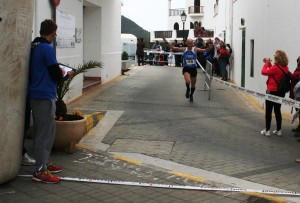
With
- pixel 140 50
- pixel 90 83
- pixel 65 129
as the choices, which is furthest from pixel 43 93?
pixel 140 50

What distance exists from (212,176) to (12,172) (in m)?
2.64

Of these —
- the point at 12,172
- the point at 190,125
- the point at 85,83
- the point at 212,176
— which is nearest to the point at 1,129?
the point at 12,172

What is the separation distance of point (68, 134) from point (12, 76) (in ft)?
6.02

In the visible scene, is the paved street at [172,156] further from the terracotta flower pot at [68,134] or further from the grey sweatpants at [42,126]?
the grey sweatpants at [42,126]

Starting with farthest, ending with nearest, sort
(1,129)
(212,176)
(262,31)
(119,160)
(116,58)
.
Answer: (116,58), (262,31), (119,160), (212,176), (1,129)

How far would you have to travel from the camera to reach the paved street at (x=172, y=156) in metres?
5.33

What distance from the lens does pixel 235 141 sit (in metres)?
8.62

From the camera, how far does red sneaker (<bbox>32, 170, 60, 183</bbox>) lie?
5.57 m

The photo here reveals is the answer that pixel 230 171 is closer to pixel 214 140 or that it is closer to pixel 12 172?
pixel 214 140

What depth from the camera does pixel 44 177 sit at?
557 cm

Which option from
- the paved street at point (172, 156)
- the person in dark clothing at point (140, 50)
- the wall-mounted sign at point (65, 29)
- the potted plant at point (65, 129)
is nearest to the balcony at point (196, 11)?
the person in dark clothing at point (140, 50)

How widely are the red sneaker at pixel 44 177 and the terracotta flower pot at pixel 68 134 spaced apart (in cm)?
126

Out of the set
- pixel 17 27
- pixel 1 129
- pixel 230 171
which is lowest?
pixel 230 171

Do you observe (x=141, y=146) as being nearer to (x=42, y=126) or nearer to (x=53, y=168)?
(x=53, y=168)
